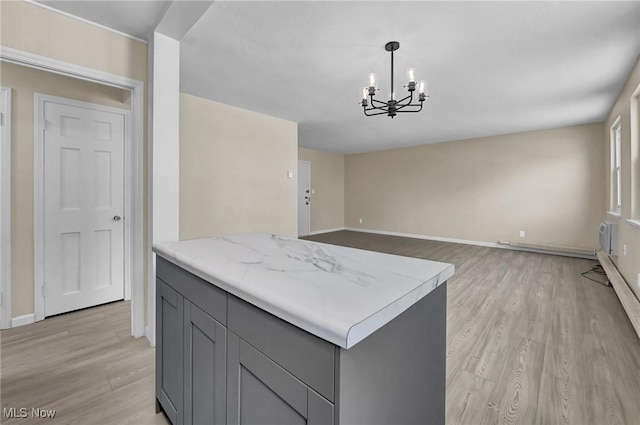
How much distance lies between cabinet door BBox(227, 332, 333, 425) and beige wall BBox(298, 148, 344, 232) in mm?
6546

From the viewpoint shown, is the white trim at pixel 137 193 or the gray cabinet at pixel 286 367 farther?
the white trim at pixel 137 193

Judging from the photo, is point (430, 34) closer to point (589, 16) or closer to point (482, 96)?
point (589, 16)

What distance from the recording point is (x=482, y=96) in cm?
353

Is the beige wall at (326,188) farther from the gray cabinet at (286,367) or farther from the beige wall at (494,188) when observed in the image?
the gray cabinet at (286,367)

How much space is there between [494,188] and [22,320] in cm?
707

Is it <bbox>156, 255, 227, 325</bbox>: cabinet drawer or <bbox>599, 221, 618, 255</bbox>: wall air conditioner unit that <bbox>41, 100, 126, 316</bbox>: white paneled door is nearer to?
<bbox>156, 255, 227, 325</bbox>: cabinet drawer

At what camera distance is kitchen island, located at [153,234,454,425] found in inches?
23.4

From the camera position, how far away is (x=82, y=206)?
2.62 m

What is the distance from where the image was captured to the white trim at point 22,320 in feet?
7.50

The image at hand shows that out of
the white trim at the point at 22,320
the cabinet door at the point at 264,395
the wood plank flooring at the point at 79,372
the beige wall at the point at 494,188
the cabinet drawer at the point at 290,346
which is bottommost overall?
the wood plank flooring at the point at 79,372

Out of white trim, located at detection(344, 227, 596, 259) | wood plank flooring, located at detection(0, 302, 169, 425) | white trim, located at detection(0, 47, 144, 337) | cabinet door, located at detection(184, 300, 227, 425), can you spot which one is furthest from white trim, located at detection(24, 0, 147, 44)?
white trim, located at detection(344, 227, 596, 259)

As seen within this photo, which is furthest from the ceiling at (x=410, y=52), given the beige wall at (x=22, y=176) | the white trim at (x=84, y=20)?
the beige wall at (x=22, y=176)

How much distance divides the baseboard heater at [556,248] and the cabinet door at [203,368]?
608 cm

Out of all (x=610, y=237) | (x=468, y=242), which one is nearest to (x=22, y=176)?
(x=610, y=237)
